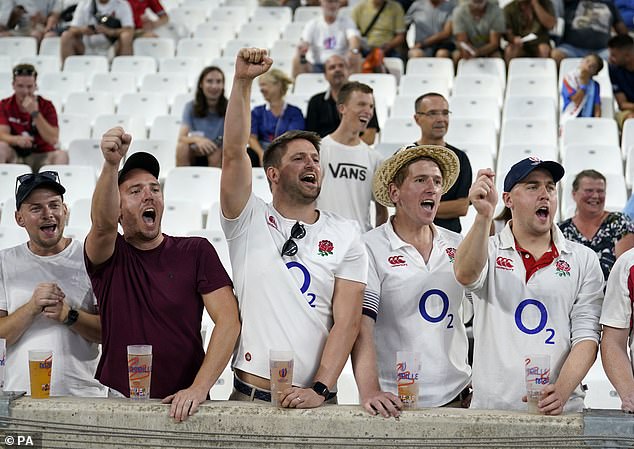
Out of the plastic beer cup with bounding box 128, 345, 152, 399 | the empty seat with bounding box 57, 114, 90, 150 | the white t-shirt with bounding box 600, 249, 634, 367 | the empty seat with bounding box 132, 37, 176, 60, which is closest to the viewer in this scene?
the plastic beer cup with bounding box 128, 345, 152, 399

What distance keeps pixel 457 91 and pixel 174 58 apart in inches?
117

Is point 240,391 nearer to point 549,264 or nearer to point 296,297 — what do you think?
point 296,297

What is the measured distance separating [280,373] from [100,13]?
26.1 feet

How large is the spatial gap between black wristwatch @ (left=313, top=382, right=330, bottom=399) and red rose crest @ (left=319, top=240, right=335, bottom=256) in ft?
1.61

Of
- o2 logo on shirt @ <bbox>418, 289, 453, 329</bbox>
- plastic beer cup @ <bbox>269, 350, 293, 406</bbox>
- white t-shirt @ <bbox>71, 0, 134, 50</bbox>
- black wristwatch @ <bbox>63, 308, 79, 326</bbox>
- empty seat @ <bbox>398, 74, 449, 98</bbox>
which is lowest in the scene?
plastic beer cup @ <bbox>269, 350, 293, 406</bbox>

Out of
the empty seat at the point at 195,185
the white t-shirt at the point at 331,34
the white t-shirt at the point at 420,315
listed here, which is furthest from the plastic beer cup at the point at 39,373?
the white t-shirt at the point at 331,34

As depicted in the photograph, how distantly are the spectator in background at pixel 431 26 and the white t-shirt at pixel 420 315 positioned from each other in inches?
253

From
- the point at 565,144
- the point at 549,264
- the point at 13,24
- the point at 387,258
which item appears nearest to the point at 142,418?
the point at 387,258

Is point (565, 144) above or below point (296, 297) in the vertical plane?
above

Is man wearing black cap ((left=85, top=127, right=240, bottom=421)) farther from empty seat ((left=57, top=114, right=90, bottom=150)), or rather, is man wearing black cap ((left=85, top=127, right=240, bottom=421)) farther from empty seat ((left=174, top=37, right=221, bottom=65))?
empty seat ((left=174, top=37, right=221, bottom=65))

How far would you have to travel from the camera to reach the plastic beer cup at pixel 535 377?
367cm

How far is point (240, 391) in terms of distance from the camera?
4.03 meters

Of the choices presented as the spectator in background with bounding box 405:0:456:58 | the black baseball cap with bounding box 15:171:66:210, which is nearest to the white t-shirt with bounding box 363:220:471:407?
the black baseball cap with bounding box 15:171:66:210

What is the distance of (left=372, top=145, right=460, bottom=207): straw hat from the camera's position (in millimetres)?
4332
